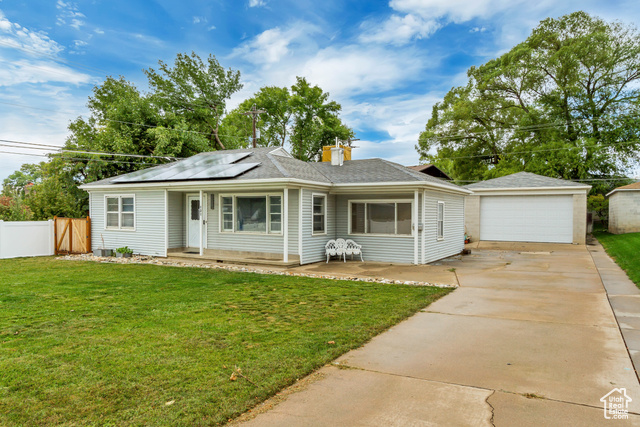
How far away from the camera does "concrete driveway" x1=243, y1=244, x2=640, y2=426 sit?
3.33 m

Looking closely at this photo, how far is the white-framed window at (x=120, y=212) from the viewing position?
1538 centimetres

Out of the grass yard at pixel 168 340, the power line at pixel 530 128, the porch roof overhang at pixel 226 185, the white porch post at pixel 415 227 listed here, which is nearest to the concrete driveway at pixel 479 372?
the grass yard at pixel 168 340

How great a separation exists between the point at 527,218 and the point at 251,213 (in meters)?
14.1

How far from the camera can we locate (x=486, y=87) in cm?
3356

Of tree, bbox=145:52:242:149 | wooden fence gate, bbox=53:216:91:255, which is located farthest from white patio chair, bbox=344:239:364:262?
tree, bbox=145:52:242:149

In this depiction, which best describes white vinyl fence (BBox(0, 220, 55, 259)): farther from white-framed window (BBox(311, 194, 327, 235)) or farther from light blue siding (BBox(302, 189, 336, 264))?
white-framed window (BBox(311, 194, 327, 235))

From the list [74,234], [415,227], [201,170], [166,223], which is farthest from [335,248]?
[74,234]

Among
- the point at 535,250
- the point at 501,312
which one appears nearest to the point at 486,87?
the point at 535,250

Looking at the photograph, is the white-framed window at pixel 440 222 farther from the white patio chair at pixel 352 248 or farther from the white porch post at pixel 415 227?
the white patio chair at pixel 352 248

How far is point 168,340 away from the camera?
511 centimetres

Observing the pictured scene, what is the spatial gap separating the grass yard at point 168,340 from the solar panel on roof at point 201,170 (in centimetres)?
463

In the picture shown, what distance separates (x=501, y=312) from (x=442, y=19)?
56.9 ft

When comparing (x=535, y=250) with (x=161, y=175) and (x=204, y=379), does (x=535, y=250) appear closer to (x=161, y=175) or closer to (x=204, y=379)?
(x=161, y=175)

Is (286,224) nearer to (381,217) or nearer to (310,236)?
(310,236)
